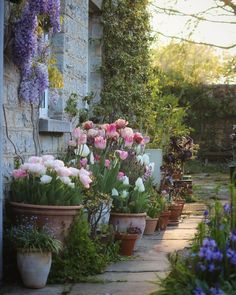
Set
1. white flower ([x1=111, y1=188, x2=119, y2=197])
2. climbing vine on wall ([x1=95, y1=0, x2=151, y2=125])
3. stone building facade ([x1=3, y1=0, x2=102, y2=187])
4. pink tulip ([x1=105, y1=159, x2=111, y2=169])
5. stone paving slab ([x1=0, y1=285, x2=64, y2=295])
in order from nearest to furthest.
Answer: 1. stone paving slab ([x1=0, y1=285, x2=64, y2=295])
2. stone building facade ([x1=3, y1=0, x2=102, y2=187])
3. white flower ([x1=111, y1=188, x2=119, y2=197])
4. pink tulip ([x1=105, y1=159, x2=111, y2=169])
5. climbing vine on wall ([x1=95, y1=0, x2=151, y2=125])

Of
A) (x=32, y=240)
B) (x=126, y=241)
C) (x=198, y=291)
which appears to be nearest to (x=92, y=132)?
(x=126, y=241)

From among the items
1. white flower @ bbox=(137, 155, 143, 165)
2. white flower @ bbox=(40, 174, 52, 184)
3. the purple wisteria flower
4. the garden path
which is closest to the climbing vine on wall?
white flower @ bbox=(137, 155, 143, 165)

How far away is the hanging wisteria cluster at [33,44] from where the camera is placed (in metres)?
4.63

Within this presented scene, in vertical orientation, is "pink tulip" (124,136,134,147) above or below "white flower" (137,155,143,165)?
above

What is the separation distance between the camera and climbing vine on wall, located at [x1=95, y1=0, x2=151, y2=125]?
26.6 feet

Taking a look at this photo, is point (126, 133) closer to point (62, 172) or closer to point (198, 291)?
point (62, 172)

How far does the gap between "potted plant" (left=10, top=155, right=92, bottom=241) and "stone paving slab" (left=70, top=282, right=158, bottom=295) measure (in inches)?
18.6

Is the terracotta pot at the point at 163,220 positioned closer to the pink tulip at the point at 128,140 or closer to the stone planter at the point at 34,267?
the pink tulip at the point at 128,140

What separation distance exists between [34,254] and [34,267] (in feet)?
0.31

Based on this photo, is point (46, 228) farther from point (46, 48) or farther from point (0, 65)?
point (46, 48)

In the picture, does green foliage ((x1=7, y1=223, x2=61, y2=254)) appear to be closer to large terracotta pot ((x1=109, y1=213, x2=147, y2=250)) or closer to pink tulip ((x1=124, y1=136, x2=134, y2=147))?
large terracotta pot ((x1=109, y1=213, x2=147, y2=250))

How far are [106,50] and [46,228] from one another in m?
4.58

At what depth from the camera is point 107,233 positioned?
5098 mm

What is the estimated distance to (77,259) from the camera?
441 centimetres
